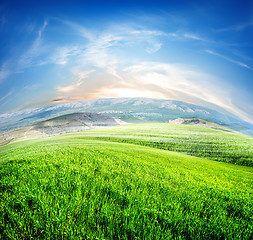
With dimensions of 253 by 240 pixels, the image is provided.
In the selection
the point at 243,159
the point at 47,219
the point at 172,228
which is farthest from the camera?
the point at 243,159

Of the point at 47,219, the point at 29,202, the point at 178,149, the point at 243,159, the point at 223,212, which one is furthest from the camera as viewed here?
the point at 178,149

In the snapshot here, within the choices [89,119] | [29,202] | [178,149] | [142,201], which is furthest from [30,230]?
[89,119]

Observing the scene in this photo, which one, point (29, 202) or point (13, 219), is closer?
point (13, 219)

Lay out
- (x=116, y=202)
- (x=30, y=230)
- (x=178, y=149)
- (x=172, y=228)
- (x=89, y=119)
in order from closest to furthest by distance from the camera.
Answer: (x=30, y=230), (x=172, y=228), (x=116, y=202), (x=178, y=149), (x=89, y=119)

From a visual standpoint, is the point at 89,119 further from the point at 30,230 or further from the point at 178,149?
the point at 30,230

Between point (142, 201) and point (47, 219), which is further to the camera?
point (142, 201)

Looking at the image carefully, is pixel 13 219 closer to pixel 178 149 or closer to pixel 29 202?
pixel 29 202

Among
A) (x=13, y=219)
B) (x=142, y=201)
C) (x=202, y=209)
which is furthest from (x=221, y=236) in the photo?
(x=13, y=219)

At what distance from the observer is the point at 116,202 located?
3283mm

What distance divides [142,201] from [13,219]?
282cm

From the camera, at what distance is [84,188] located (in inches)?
147

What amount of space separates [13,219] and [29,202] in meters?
0.44

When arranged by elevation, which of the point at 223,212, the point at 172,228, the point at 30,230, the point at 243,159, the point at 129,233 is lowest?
the point at 243,159

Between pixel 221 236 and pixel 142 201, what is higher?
pixel 142 201
